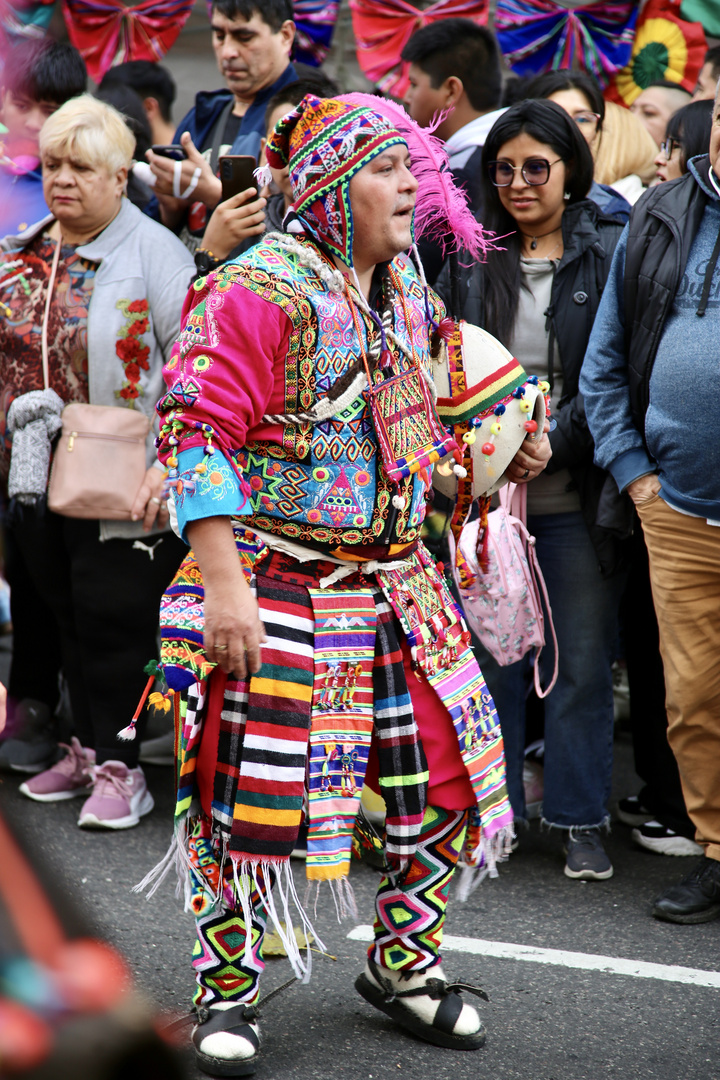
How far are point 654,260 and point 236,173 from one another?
4.09 feet

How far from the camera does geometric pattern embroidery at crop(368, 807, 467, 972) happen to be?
263cm

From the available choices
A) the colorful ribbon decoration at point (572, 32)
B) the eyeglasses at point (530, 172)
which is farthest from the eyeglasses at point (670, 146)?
the colorful ribbon decoration at point (572, 32)

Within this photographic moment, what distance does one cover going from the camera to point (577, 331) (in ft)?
12.2

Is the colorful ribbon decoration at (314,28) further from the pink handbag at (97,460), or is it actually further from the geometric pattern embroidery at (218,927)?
the geometric pattern embroidery at (218,927)

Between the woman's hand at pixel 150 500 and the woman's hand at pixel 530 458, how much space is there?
1.52 m

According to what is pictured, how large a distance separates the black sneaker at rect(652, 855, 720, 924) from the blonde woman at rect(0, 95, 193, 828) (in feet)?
5.86

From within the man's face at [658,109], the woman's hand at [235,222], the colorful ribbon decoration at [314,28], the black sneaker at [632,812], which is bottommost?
the black sneaker at [632,812]

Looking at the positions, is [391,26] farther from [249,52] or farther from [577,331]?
[577,331]

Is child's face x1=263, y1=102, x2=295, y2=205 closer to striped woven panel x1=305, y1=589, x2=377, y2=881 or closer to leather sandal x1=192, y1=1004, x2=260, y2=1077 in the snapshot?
striped woven panel x1=305, y1=589, x2=377, y2=881

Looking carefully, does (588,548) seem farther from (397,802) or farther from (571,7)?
(571,7)

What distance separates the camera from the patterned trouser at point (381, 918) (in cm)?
250

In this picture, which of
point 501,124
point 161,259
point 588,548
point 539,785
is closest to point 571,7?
point 501,124

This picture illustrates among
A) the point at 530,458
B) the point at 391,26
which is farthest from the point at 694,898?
the point at 391,26

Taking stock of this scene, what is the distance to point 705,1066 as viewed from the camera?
2637 mm
